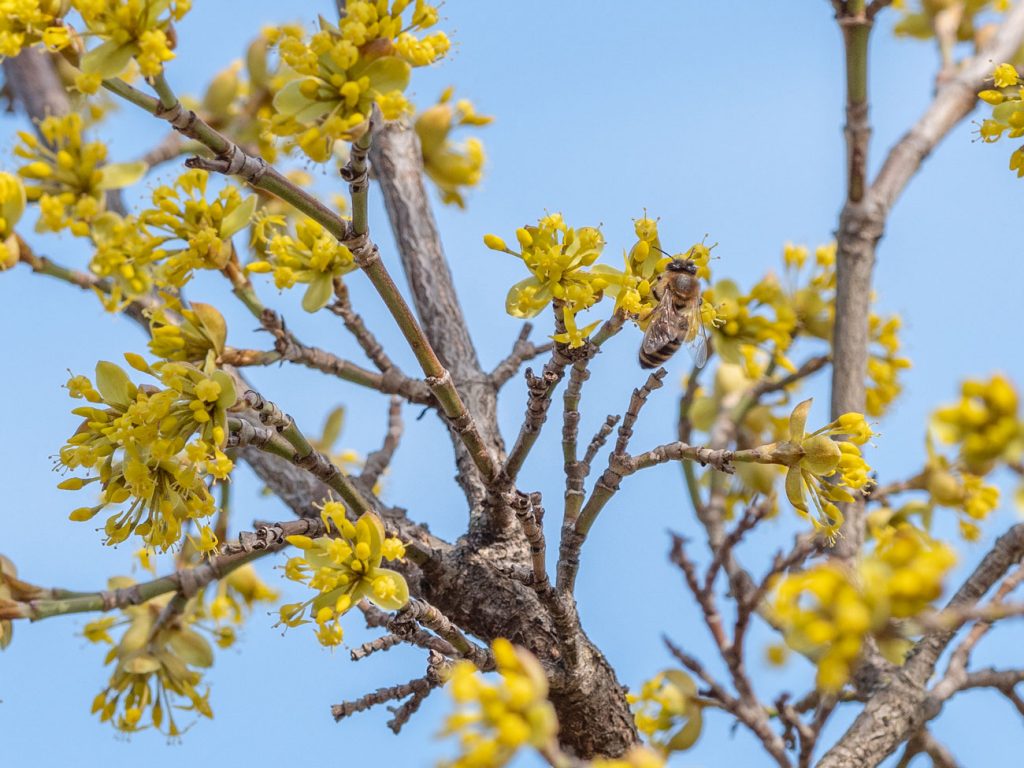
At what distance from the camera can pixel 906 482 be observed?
398 cm

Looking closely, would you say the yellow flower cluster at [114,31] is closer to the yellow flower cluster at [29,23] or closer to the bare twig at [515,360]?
the yellow flower cluster at [29,23]

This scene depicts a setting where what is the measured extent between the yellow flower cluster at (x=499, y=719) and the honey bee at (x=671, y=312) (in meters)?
1.26

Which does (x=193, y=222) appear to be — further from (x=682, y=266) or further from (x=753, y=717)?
(x=753, y=717)

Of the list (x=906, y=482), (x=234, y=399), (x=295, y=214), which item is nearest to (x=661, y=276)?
(x=234, y=399)

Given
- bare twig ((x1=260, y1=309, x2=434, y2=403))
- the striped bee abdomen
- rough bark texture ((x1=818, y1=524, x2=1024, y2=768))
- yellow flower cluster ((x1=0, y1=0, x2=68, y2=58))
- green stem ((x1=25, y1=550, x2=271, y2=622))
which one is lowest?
rough bark texture ((x1=818, y1=524, x2=1024, y2=768))

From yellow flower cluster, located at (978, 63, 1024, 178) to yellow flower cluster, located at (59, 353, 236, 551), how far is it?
1763mm

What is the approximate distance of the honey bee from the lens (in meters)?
2.65

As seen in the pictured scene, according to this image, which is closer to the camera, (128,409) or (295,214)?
(128,409)

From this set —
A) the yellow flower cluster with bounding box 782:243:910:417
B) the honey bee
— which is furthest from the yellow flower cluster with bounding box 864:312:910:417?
the honey bee

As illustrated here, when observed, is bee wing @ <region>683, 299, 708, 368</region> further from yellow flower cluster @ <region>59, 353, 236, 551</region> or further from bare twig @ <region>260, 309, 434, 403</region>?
yellow flower cluster @ <region>59, 353, 236, 551</region>

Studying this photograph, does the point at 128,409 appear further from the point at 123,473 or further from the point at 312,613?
the point at 312,613

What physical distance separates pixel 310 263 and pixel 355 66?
877 millimetres

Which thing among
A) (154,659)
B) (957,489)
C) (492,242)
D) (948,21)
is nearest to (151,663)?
(154,659)

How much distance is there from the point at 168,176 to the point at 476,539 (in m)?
1.22
